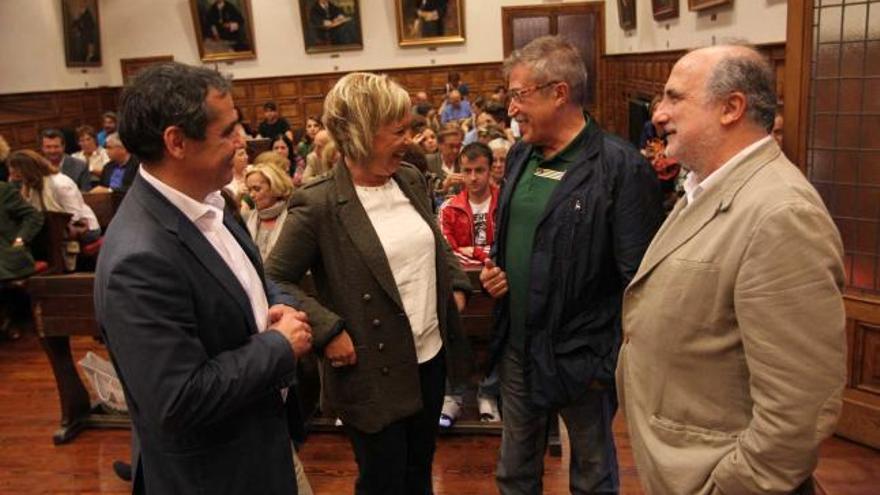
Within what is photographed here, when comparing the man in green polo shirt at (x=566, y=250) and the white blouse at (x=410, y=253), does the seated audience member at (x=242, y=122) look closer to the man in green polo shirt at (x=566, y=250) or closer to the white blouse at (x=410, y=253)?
the white blouse at (x=410, y=253)

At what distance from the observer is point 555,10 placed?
46.1 ft

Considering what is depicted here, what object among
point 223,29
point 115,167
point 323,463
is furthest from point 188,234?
point 223,29

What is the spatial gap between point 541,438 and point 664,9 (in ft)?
25.4

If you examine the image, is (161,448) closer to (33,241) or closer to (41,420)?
(41,420)

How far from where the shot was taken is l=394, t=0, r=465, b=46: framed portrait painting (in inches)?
554

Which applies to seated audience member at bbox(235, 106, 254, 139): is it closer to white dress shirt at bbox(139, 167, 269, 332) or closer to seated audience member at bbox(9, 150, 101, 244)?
white dress shirt at bbox(139, 167, 269, 332)

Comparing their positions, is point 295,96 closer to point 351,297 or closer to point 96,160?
point 96,160

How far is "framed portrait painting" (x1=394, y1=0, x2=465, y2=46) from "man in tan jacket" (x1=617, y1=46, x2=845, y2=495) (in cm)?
1328

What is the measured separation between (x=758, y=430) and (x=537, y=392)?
905mm

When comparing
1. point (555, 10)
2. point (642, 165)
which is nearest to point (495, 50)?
point (555, 10)

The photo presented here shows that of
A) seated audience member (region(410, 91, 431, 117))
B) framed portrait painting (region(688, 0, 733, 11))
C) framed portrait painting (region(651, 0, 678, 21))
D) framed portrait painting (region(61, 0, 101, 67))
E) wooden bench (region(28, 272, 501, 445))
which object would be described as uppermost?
framed portrait painting (region(61, 0, 101, 67))

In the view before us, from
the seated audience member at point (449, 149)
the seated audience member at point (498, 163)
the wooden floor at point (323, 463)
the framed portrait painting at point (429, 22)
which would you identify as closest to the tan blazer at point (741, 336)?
the wooden floor at point (323, 463)

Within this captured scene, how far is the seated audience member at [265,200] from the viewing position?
12.9ft

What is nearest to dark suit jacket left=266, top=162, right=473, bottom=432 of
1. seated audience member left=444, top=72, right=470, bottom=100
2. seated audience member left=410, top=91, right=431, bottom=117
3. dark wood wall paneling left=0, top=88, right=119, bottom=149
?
seated audience member left=410, top=91, right=431, bottom=117
